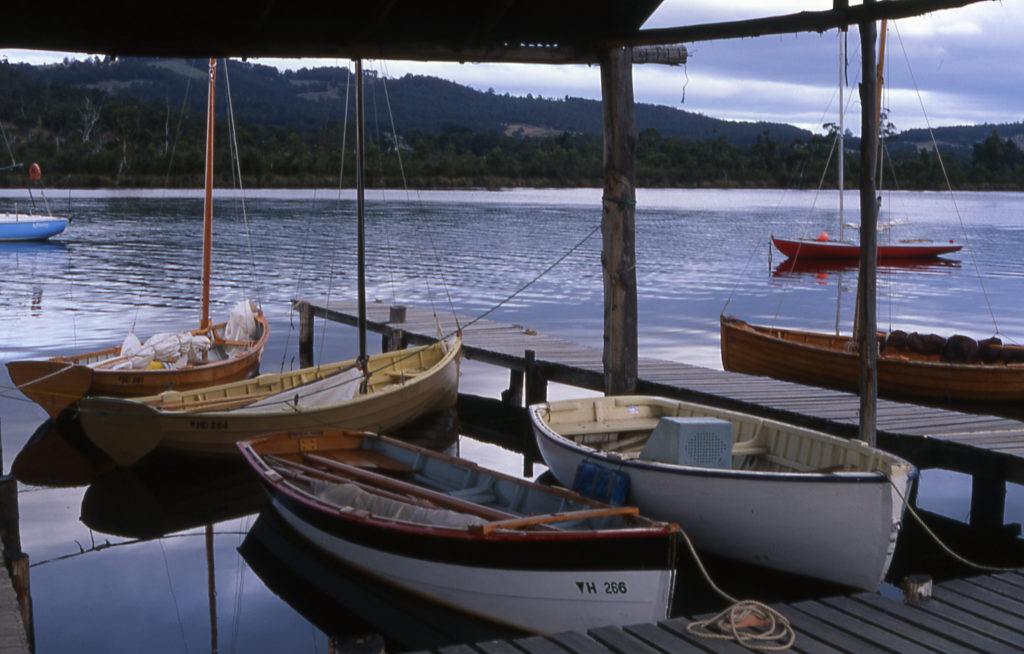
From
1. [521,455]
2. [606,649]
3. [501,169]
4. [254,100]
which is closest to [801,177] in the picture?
[501,169]

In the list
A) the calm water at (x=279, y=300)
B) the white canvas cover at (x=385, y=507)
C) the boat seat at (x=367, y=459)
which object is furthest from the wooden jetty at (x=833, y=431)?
the boat seat at (x=367, y=459)

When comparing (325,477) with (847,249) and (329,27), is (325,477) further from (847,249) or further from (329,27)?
(847,249)

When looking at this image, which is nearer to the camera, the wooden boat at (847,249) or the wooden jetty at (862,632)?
the wooden jetty at (862,632)

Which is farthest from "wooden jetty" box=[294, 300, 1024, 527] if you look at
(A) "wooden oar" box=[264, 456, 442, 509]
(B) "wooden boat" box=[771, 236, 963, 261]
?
(B) "wooden boat" box=[771, 236, 963, 261]

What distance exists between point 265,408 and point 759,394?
6201 mm

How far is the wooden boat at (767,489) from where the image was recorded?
294 inches

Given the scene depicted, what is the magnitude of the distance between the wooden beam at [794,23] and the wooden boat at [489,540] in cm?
383

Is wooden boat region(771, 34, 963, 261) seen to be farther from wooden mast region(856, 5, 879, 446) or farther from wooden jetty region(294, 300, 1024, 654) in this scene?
wooden mast region(856, 5, 879, 446)

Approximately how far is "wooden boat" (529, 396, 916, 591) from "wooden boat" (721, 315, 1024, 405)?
21.8 feet

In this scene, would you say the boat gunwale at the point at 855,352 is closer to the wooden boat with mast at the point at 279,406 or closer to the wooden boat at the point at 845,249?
the wooden boat with mast at the point at 279,406

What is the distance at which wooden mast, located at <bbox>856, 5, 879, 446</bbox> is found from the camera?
8039 millimetres

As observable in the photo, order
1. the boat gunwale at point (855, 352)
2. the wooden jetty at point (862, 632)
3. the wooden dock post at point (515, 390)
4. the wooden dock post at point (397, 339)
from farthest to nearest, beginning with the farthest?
the wooden dock post at point (397, 339), the wooden dock post at point (515, 390), the boat gunwale at point (855, 352), the wooden jetty at point (862, 632)

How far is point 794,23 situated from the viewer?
299 inches

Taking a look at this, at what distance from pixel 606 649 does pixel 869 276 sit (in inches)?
172
